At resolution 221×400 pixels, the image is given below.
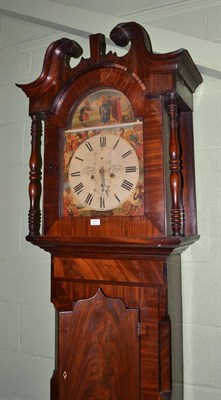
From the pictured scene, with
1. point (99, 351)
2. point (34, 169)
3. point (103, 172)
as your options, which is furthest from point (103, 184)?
point (99, 351)

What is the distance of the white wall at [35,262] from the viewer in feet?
4.14

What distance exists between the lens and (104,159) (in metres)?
1.15

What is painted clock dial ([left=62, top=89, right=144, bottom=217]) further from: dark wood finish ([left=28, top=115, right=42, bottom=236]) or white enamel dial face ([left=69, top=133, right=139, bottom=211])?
dark wood finish ([left=28, top=115, right=42, bottom=236])

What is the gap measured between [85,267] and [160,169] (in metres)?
0.38

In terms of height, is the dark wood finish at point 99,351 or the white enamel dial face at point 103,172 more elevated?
the white enamel dial face at point 103,172

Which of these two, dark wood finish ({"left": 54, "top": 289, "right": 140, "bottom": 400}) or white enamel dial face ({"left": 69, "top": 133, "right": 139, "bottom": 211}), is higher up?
white enamel dial face ({"left": 69, "top": 133, "right": 139, "bottom": 211})

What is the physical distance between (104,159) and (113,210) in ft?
0.53

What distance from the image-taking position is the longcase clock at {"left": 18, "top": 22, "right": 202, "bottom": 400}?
106 centimetres

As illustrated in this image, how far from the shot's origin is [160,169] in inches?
42.0

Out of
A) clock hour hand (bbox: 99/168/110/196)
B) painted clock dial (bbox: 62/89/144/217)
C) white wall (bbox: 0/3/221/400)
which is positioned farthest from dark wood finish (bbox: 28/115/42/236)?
white wall (bbox: 0/3/221/400)

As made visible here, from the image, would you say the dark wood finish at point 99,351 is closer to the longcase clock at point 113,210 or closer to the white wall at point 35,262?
the longcase clock at point 113,210

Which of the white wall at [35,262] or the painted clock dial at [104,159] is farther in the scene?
the white wall at [35,262]

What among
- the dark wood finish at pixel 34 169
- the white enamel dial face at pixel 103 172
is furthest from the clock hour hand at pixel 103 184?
the dark wood finish at pixel 34 169

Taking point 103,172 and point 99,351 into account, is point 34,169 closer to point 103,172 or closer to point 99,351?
point 103,172
